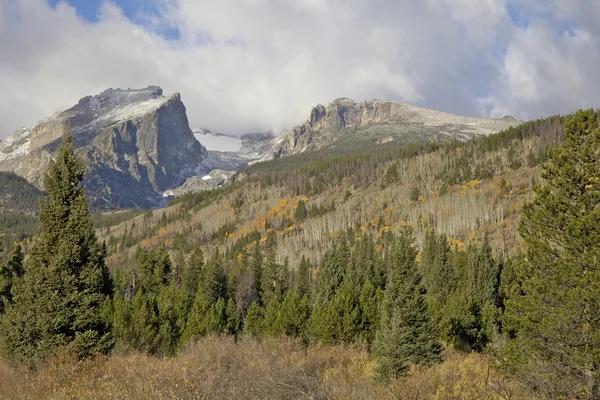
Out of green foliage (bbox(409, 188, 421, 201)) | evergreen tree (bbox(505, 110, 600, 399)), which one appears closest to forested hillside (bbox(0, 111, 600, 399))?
evergreen tree (bbox(505, 110, 600, 399))

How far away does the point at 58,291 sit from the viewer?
1817 cm

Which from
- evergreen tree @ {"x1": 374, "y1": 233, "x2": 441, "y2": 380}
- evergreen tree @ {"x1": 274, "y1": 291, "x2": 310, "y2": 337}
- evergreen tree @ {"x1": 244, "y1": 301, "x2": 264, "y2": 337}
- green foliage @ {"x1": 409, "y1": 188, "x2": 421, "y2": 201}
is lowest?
evergreen tree @ {"x1": 244, "y1": 301, "x2": 264, "y2": 337}

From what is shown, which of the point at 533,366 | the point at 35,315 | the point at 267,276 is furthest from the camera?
the point at 267,276

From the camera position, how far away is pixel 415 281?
2498 cm

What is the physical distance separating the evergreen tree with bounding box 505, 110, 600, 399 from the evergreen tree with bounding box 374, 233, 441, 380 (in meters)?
7.24

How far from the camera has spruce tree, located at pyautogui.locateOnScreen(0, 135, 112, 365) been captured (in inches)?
685

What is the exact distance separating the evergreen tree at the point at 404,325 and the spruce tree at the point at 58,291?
14550mm

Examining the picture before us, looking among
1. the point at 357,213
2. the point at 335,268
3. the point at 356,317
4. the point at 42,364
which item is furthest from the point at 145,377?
the point at 357,213

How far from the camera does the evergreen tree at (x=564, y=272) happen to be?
14.7 m

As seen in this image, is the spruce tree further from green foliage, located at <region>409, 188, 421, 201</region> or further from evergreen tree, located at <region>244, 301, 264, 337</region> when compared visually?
green foliage, located at <region>409, 188, 421, 201</region>

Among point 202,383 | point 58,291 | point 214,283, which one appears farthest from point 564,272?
Result: point 214,283

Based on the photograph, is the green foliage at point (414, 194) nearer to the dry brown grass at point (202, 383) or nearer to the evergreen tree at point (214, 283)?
the evergreen tree at point (214, 283)

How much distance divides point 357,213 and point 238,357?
151 metres

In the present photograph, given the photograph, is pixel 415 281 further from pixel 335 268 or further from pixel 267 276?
pixel 267 276
